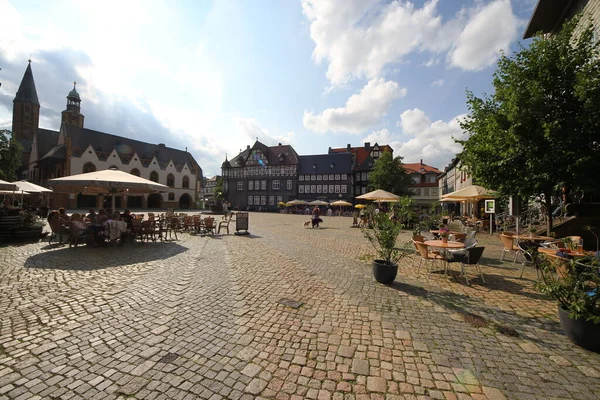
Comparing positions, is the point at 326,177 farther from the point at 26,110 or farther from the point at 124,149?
the point at 26,110

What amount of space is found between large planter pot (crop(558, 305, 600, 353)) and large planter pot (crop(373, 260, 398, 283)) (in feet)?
9.02

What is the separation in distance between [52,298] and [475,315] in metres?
7.36

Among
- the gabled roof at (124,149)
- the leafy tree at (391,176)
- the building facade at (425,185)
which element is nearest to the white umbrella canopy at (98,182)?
the leafy tree at (391,176)

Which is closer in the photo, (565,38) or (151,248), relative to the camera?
(565,38)

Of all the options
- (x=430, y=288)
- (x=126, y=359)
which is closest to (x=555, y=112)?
(x=430, y=288)

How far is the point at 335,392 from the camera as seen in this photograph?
252 centimetres

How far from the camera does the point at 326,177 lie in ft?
181

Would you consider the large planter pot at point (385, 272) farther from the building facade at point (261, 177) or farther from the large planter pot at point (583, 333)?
the building facade at point (261, 177)

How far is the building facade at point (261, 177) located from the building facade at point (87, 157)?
370 inches

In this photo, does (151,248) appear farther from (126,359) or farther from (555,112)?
(555,112)

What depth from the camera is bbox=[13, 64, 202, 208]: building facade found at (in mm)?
42750

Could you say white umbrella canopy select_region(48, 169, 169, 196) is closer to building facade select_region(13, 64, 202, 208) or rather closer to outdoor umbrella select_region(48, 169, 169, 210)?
outdoor umbrella select_region(48, 169, 169, 210)

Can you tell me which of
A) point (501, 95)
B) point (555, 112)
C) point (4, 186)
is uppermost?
point (501, 95)

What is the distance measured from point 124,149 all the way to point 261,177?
27.7 meters
